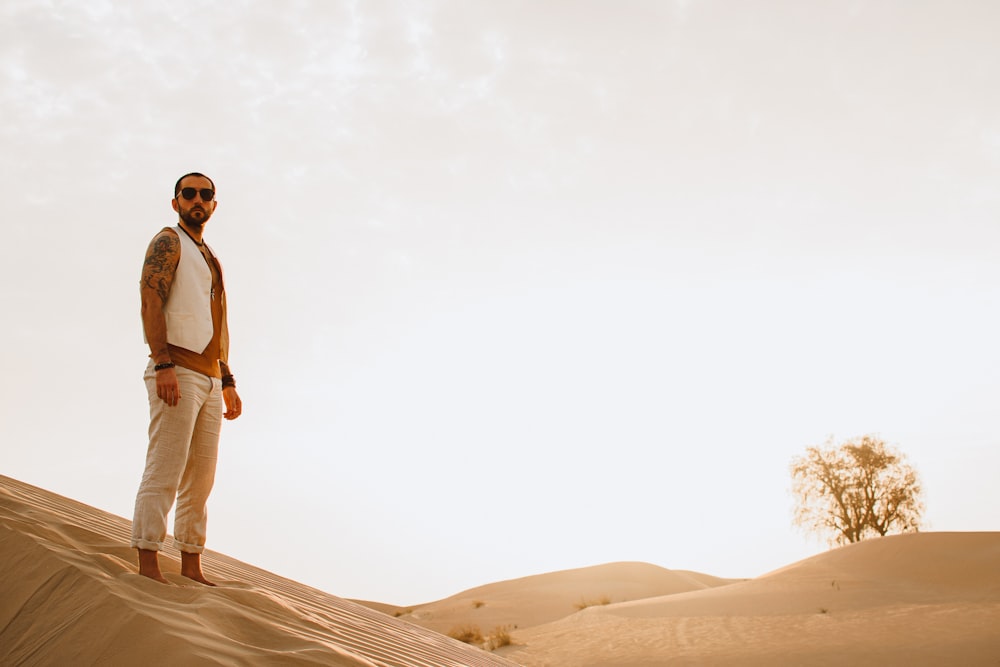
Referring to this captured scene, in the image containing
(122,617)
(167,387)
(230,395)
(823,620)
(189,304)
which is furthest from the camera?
(823,620)

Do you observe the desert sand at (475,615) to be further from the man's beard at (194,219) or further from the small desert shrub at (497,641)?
the man's beard at (194,219)

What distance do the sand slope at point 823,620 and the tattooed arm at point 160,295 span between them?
900cm

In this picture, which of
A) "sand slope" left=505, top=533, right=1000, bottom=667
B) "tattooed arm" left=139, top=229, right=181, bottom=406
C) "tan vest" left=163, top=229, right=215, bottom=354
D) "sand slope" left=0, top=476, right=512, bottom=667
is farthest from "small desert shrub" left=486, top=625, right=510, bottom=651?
"tattooed arm" left=139, top=229, right=181, bottom=406

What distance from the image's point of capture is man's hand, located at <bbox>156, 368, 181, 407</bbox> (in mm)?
3559

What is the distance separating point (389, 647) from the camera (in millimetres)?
4176

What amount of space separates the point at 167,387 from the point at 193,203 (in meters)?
1.15

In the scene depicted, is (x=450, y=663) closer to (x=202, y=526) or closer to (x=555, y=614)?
(x=202, y=526)

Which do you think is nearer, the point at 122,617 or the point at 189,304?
the point at 122,617

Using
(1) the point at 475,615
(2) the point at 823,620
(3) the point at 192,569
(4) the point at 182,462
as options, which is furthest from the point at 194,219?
(1) the point at 475,615

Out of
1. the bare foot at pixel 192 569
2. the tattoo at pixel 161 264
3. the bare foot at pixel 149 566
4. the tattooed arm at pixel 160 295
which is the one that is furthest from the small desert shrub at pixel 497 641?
the tattoo at pixel 161 264

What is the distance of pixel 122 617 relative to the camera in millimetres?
2516

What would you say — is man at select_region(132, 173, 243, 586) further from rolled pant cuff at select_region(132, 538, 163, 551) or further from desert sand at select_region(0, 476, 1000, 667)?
desert sand at select_region(0, 476, 1000, 667)

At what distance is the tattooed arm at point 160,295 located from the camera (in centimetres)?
357

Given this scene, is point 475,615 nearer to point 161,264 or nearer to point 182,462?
point 182,462
